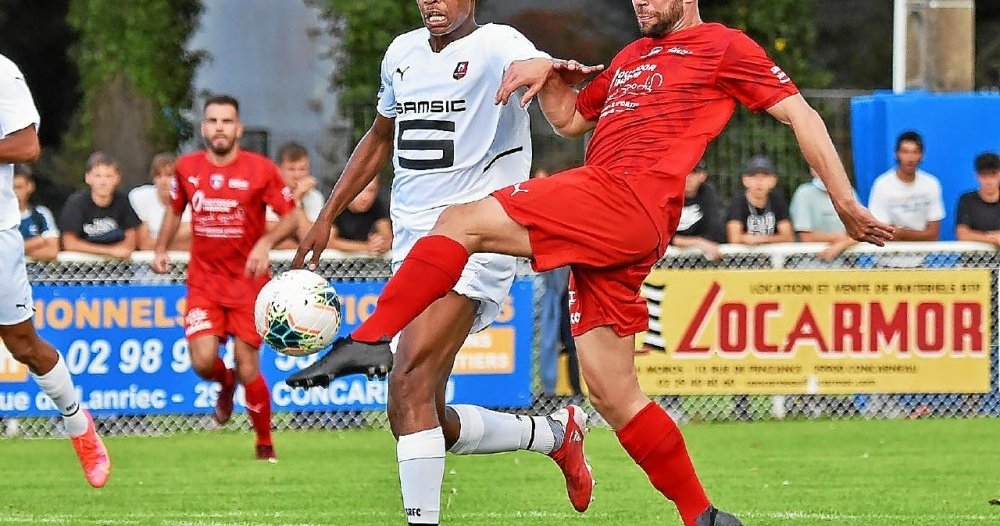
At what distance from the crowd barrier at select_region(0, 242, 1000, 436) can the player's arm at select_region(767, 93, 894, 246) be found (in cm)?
702

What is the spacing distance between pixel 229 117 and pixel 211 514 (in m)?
3.67

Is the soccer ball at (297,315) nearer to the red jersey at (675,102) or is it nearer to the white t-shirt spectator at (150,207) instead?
the red jersey at (675,102)

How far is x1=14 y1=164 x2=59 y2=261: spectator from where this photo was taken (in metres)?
13.2

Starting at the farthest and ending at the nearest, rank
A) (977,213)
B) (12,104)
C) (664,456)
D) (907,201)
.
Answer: (907,201), (977,213), (12,104), (664,456)

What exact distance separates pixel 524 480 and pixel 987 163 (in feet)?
18.6

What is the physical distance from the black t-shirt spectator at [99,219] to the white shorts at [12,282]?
17.3 ft

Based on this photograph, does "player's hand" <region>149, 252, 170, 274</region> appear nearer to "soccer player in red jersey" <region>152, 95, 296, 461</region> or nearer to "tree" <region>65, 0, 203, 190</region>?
"soccer player in red jersey" <region>152, 95, 296, 461</region>

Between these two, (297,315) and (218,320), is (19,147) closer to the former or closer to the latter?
(297,315)

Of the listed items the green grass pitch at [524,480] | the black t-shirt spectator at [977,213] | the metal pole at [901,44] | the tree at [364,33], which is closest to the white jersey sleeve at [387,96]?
the green grass pitch at [524,480]

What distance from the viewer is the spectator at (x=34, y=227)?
1324 cm

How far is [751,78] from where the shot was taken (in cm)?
639

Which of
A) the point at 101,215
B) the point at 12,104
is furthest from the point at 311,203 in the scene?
the point at 12,104

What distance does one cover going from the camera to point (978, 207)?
13.9m

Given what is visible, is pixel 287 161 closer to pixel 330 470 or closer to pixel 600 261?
pixel 330 470
